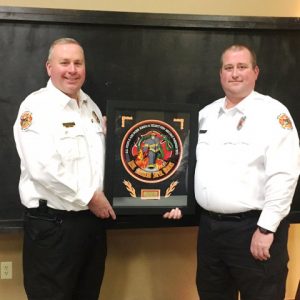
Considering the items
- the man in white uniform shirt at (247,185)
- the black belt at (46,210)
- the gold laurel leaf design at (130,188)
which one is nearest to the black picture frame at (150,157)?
the gold laurel leaf design at (130,188)

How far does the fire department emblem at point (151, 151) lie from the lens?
1748 millimetres

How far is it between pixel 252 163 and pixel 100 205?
691mm

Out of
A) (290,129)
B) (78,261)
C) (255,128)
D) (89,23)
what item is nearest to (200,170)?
(255,128)

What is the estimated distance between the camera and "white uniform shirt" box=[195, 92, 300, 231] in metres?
1.53

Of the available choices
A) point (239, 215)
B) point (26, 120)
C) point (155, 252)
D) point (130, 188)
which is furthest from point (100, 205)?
point (155, 252)

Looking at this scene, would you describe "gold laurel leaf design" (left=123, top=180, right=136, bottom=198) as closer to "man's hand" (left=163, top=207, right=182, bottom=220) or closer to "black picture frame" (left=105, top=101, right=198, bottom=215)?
"black picture frame" (left=105, top=101, right=198, bottom=215)

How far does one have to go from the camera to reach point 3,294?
220 centimetres

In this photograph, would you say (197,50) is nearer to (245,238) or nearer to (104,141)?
(104,141)

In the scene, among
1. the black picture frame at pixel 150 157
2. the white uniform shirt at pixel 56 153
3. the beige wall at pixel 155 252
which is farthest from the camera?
the beige wall at pixel 155 252

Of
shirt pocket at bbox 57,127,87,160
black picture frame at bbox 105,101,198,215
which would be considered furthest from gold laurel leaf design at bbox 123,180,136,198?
shirt pocket at bbox 57,127,87,160

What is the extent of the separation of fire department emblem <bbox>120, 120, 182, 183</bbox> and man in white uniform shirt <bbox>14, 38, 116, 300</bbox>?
0.46 ft

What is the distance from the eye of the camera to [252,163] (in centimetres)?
159

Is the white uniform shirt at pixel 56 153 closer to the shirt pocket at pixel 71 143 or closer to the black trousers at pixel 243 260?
the shirt pocket at pixel 71 143

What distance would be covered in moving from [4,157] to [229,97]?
1.18m
